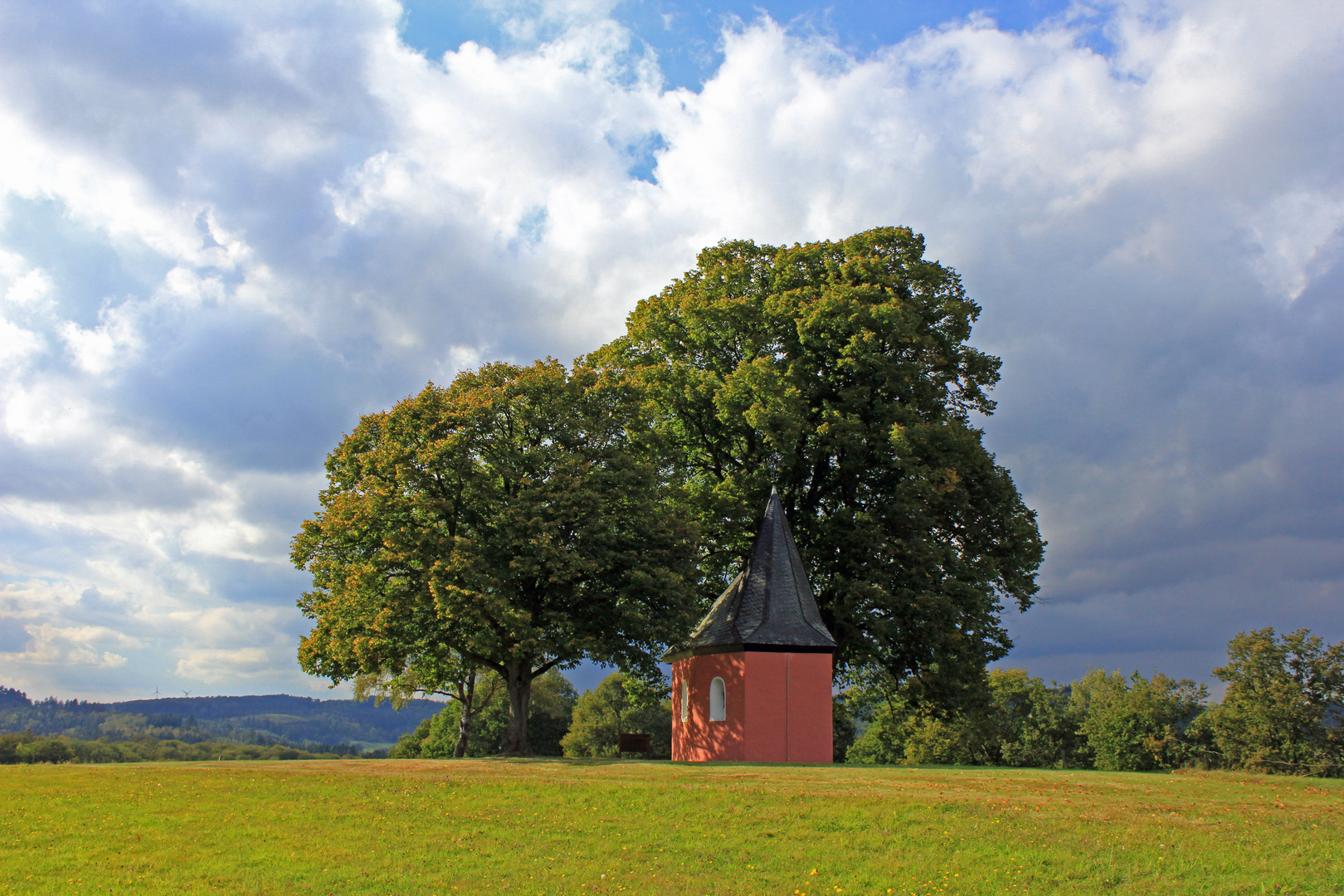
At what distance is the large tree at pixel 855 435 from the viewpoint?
3206 cm

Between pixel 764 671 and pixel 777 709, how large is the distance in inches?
47.9

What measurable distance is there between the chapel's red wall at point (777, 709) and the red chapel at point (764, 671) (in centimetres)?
3

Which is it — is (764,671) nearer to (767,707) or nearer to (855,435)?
(767,707)

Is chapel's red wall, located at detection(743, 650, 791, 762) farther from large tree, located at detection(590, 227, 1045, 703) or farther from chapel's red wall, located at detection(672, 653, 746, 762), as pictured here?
large tree, located at detection(590, 227, 1045, 703)

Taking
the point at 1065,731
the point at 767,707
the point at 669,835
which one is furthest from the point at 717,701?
the point at 1065,731

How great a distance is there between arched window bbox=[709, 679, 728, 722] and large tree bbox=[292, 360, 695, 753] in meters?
2.61

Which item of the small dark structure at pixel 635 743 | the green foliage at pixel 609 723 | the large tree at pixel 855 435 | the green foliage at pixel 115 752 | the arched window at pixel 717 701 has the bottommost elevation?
the green foliage at pixel 609 723

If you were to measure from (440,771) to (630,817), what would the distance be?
7.67m

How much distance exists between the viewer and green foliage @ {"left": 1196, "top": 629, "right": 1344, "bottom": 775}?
57656 millimetres

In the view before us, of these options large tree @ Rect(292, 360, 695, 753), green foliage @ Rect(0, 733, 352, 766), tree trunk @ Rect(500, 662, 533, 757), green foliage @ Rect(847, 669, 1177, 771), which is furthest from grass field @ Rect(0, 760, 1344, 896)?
green foliage @ Rect(847, 669, 1177, 771)

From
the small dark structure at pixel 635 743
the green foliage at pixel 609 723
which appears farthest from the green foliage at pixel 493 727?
the small dark structure at pixel 635 743

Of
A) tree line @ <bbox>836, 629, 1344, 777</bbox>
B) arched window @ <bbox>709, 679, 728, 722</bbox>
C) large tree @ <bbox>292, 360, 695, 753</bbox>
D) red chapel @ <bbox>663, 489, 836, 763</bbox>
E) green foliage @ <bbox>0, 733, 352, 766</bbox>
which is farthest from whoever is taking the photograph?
tree line @ <bbox>836, 629, 1344, 777</bbox>

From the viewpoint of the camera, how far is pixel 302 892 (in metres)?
12.8

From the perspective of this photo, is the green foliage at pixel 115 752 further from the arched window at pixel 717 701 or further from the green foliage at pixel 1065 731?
the green foliage at pixel 1065 731
